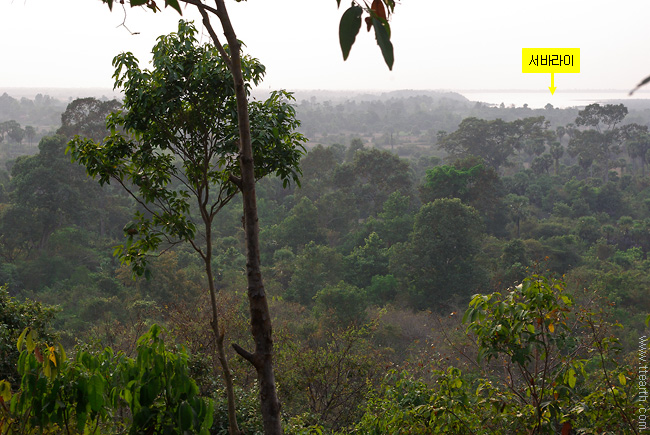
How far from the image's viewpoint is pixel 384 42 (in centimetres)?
81

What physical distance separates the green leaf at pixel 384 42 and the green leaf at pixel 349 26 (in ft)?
0.10

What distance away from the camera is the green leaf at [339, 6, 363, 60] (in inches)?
31.7

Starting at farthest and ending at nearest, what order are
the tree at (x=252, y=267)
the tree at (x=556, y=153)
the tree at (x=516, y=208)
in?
the tree at (x=556, y=153), the tree at (x=516, y=208), the tree at (x=252, y=267)

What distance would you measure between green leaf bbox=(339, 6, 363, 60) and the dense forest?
3.81 ft

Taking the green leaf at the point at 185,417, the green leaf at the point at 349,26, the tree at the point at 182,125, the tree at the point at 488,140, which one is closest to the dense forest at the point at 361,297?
the green leaf at the point at 185,417

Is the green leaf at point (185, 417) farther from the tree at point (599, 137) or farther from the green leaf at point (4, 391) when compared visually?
the tree at point (599, 137)

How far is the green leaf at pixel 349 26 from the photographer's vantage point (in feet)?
2.64

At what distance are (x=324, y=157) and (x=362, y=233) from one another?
7.03m

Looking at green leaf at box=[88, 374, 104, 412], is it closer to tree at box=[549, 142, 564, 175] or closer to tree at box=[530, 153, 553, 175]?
tree at box=[530, 153, 553, 175]

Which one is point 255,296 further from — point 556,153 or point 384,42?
point 556,153

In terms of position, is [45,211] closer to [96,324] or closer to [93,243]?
[93,243]

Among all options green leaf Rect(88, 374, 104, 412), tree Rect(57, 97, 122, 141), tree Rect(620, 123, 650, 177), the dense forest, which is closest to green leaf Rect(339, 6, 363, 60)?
the dense forest

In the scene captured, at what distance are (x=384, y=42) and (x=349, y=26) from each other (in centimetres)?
6

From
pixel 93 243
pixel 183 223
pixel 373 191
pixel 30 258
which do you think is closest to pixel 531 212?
pixel 373 191
